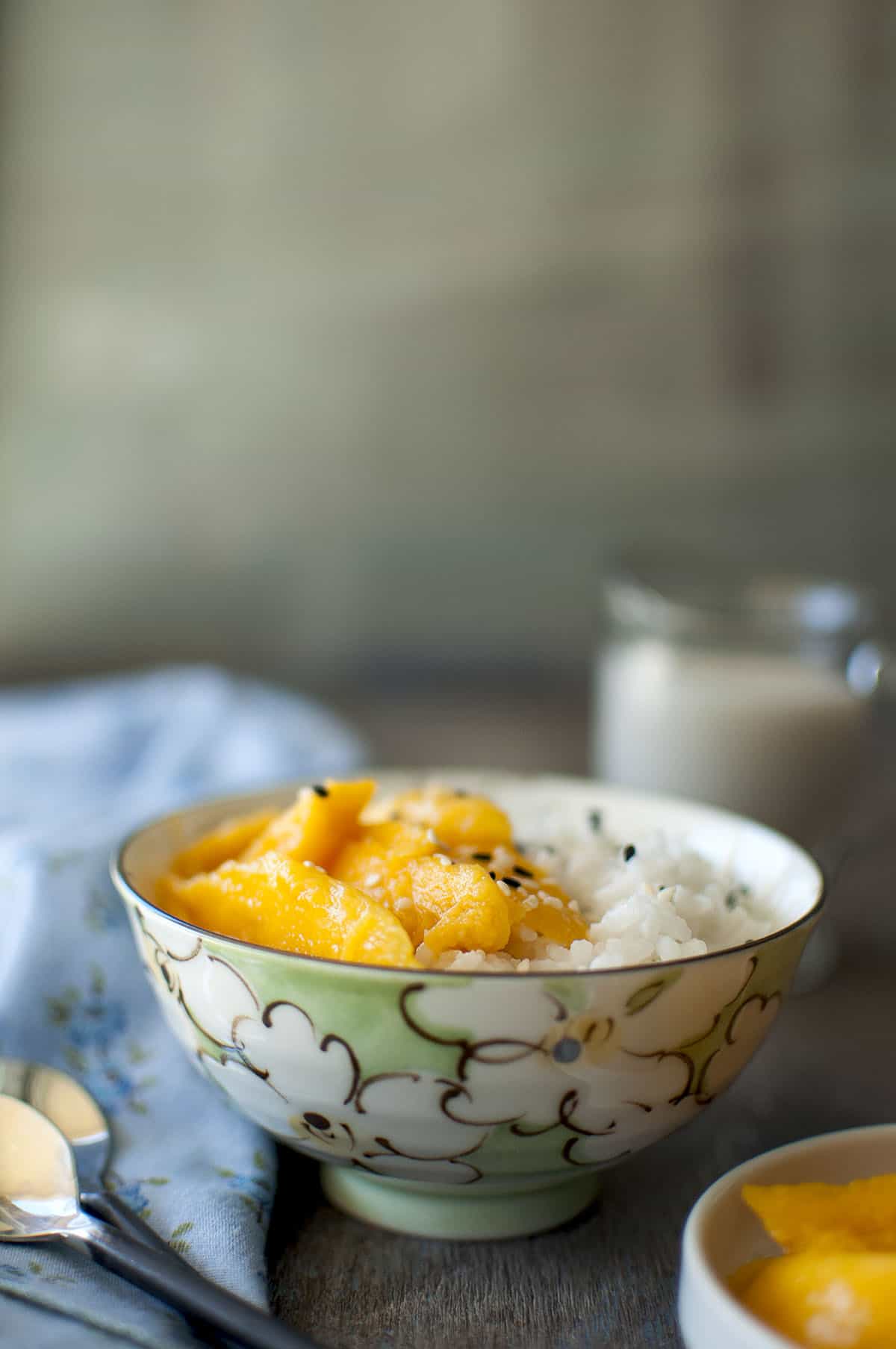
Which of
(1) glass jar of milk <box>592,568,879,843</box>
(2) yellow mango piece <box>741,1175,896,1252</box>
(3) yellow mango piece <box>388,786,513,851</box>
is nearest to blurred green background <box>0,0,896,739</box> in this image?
(1) glass jar of milk <box>592,568,879,843</box>

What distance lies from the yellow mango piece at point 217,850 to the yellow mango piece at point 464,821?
9cm

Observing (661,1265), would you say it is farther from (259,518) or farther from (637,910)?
(259,518)

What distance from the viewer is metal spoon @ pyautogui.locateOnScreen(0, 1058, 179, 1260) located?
639 mm

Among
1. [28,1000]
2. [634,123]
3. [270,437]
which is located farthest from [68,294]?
[28,1000]

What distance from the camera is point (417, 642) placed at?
229 cm

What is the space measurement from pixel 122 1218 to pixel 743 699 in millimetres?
730

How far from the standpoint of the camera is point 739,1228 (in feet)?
1.68

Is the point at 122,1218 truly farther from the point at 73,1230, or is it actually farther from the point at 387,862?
the point at 387,862

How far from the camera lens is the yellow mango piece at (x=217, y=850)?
695mm

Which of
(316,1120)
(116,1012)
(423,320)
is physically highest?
(423,320)

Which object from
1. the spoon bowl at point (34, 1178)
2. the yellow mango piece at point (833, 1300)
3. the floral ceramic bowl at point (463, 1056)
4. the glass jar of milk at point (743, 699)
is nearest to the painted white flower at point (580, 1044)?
the floral ceramic bowl at point (463, 1056)

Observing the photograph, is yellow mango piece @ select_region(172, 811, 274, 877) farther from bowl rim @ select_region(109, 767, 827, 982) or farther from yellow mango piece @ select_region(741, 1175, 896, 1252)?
yellow mango piece @ select_region(741, 1175, 896, 1252)

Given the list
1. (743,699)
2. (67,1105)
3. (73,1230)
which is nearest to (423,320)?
(743,699)

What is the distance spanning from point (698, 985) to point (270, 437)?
73.2 inches
